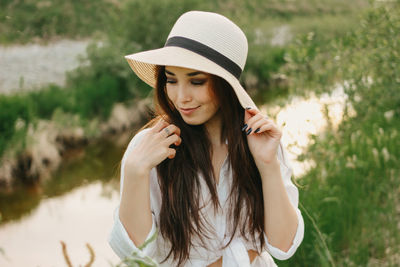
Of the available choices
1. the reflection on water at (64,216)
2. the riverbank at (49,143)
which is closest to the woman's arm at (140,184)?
the reflection on water at (64,216)

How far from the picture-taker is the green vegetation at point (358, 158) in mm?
2994

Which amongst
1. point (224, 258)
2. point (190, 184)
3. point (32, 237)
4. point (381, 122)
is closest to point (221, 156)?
point (190, 184)

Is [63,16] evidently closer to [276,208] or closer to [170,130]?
[170,130]

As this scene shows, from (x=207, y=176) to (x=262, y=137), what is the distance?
27cm

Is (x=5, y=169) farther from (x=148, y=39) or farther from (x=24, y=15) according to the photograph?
(x=24, y=15)

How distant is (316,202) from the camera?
309 cm

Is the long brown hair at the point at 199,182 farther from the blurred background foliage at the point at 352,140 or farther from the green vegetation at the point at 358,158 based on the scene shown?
the green vegetation at the point at 358,158

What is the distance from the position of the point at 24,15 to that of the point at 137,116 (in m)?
12.4

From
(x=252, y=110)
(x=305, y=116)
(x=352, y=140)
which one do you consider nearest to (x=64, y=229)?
(x=305, y=116)

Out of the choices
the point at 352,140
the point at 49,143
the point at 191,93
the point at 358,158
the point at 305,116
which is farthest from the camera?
the point at 49,143

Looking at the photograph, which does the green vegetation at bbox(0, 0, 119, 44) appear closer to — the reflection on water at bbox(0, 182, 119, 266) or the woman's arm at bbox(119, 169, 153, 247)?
the reflection on water at bbox(0, 182, 119, 266)

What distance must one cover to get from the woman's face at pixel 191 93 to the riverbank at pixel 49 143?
5.92m

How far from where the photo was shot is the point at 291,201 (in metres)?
1.75

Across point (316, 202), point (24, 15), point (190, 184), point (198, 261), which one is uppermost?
point (24, 15)
